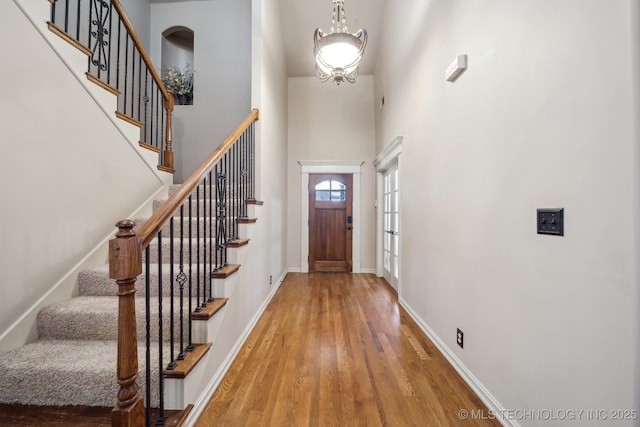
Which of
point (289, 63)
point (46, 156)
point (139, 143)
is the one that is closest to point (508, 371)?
point (46, 156)

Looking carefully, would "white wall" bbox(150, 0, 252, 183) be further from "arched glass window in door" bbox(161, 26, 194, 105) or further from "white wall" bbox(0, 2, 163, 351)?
"white wall" bbox(0, 2, 163, 351)

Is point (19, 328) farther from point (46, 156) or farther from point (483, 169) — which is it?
point (483, 169)

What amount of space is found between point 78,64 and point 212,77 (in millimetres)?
2465

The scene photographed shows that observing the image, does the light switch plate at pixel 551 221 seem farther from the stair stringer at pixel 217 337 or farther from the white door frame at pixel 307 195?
the white door frame at pixel 307 195

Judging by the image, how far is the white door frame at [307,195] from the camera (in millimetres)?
5230

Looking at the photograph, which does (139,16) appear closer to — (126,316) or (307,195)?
(307,195)

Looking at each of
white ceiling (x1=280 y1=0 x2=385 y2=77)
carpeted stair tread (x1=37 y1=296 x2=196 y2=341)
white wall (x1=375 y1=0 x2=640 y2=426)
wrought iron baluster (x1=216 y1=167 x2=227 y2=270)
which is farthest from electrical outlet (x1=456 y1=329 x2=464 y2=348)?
white ceiling (x1=280 y1=0 x2=385 y2=77)

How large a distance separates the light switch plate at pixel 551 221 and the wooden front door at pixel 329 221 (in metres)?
4.10

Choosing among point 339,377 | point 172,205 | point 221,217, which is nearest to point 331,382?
point 339,377

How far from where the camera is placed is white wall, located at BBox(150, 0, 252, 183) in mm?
4176

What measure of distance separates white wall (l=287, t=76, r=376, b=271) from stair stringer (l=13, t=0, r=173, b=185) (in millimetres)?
2908

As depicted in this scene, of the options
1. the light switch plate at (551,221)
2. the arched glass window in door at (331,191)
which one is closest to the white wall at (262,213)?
the arched glass window in door at (331,191)

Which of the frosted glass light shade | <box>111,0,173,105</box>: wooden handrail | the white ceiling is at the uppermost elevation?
the white ceiling

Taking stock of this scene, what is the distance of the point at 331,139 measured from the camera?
532 cm
